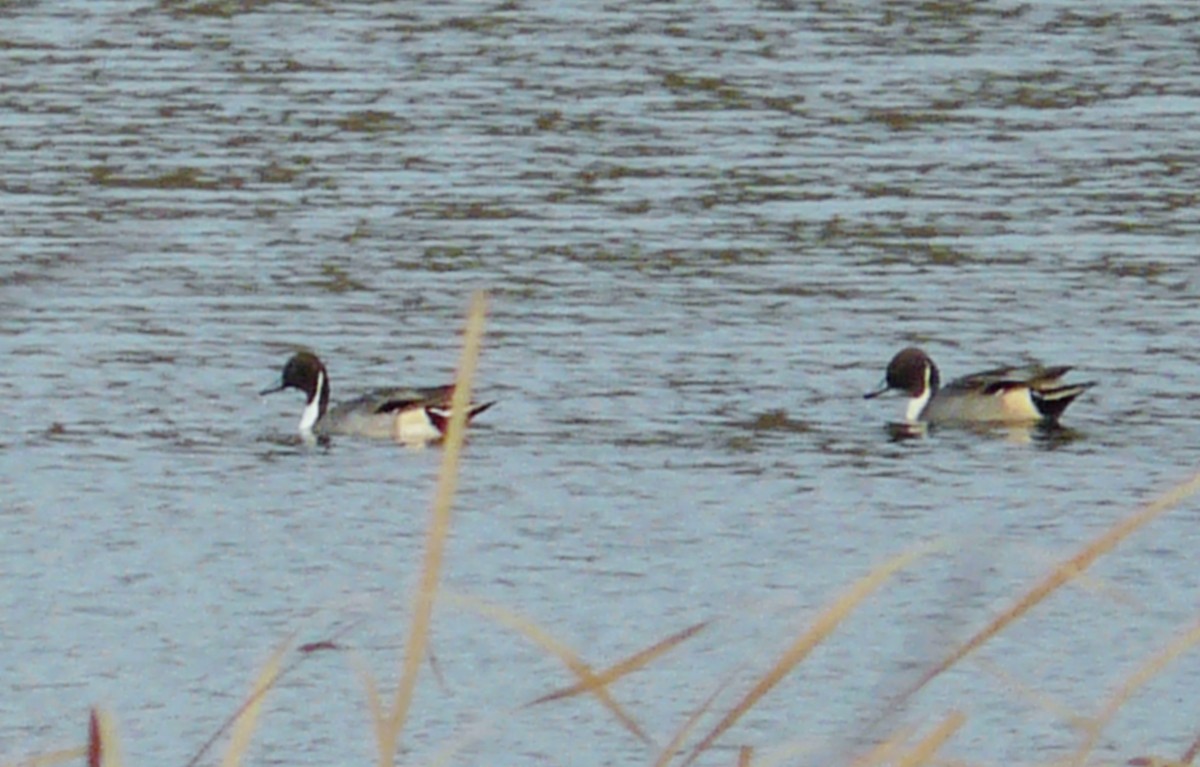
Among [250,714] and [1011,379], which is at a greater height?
[250,714]

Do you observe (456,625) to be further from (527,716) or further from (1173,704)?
(1173,704)

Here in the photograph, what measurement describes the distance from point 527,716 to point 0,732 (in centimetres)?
160

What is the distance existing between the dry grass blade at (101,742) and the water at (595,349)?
0.31 meters

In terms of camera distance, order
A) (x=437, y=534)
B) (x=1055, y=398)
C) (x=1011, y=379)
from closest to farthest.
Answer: (x=437, y=534)
(x=1011, y=379)
(x=1055, y=398)

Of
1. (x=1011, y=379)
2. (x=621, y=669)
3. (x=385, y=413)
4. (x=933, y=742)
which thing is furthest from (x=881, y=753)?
(x=1011, y=379)

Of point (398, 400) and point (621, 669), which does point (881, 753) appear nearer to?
point (621, 669)

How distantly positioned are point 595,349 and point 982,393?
255 cm

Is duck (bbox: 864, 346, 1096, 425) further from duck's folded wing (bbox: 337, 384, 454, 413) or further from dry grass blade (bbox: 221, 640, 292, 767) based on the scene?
dry grass blade (bbox: 221, 640, 292, 767)

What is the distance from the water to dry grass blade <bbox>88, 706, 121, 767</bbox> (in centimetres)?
31

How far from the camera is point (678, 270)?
20344 millimetres

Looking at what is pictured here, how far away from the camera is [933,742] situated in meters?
2.64

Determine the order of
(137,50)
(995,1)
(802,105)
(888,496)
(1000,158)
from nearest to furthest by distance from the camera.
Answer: (888,496) → (1000,158) → (802,105) → (137,50) → (995,1)

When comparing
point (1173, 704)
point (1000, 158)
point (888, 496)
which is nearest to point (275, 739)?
point (1173, 704)

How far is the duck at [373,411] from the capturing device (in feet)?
49.9
